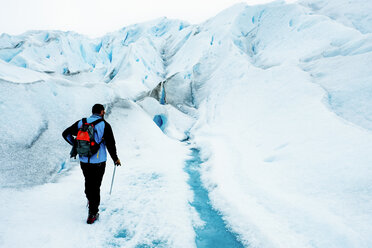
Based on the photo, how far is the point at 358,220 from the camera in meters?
3.24

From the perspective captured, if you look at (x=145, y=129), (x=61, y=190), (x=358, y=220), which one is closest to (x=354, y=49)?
(x=358, y=220)

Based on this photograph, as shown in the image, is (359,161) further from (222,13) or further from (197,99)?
(222,13)

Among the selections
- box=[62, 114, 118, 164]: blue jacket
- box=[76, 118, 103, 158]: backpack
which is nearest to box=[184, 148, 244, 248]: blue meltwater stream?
box=[62, 114, 118, 164]: blue jacket

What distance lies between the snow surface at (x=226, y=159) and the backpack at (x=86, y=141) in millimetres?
1197

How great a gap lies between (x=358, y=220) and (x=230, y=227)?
6.95 feet

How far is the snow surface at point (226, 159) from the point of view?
10.5 ft

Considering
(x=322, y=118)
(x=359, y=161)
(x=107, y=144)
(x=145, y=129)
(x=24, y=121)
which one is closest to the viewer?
(x=107, y=144)

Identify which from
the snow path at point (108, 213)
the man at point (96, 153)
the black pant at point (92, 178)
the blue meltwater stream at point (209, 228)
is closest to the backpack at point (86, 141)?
the man at point (96, 153)

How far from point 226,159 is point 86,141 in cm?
531

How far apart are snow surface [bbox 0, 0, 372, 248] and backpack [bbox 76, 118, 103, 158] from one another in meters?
1.20

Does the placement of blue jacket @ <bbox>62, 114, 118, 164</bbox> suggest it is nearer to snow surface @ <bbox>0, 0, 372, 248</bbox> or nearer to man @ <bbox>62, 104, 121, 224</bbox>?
man @ <bbox>62, 104, 121, 224</bbox>

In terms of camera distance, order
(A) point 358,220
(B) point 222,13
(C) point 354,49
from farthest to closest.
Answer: (B) point 222,13, (C) point 354,49, (A) point 358,220

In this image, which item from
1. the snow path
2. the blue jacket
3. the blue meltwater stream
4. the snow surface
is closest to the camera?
the snow path

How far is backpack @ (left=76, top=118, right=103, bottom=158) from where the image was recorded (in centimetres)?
274
